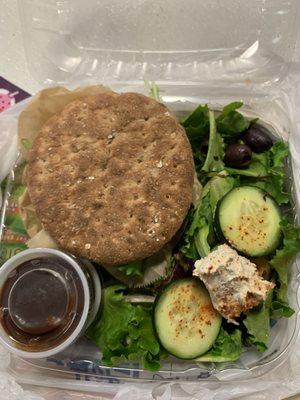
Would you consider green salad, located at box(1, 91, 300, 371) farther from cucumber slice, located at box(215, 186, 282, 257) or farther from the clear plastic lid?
the clear plastic lid

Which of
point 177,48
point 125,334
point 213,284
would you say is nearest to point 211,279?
point 213,284

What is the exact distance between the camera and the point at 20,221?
1323 millimetres

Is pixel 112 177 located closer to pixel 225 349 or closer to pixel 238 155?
pixel 238 155

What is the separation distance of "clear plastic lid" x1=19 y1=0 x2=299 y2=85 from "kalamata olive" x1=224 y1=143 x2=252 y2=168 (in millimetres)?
212

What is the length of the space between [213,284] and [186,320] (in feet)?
0.36

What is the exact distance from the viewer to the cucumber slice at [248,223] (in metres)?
1.17

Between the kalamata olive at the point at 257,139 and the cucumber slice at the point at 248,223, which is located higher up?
the kalamata olive at the point at 257,139

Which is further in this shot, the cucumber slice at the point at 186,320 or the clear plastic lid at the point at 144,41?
the clear plastic lid at the point at 144,41

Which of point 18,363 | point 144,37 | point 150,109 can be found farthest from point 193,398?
point 144,37

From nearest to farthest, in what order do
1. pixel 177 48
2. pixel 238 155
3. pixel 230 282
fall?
pixel 230 282 < pixel 238 155 < pixel 177 48

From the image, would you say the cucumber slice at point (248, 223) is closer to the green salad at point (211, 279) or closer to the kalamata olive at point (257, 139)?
the green salad at point (211, 279)

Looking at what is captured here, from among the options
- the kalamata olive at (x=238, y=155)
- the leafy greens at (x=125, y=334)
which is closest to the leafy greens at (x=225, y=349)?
the leafy greens at (x=125, y=334)

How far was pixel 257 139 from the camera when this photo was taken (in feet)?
4.29

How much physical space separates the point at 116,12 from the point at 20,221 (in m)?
0.63
